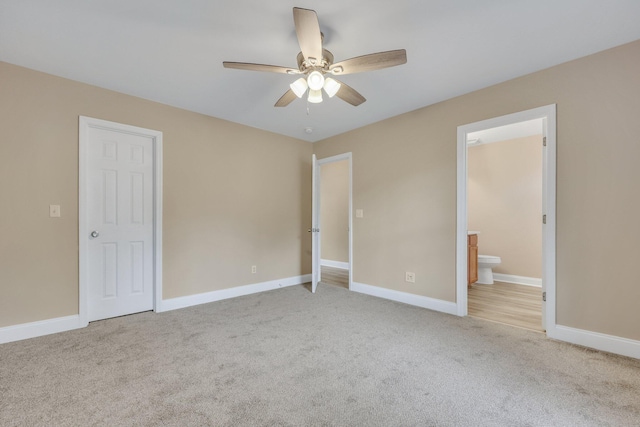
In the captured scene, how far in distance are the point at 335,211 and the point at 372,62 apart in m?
4.65

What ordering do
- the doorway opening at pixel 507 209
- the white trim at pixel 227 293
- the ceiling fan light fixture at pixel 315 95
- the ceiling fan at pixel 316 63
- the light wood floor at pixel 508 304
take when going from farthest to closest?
the doorway opening at pixel 507 209 → the white trim at pixel 227 293 → the light wood floor at pixel 508 304 → the ceiling fan light fixture at pixel 315 95 → the ceiling fan at pixel 316 63

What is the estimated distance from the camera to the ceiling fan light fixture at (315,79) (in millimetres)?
2023

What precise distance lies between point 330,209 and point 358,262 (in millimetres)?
2550

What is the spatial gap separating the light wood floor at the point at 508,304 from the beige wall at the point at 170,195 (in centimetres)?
265

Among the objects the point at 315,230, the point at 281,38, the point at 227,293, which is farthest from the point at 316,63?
the point at 227,293

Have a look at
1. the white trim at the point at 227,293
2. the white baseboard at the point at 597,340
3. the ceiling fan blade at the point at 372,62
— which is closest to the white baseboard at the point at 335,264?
the white trim at the point at 227,293

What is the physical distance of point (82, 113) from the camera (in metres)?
2.79

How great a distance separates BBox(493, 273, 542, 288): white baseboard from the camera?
443 cm

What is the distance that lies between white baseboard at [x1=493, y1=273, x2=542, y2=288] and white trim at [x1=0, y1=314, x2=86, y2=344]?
19.5 feet

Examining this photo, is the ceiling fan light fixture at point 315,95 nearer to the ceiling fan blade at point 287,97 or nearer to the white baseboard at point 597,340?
the ceiling fan blade at point 287,97

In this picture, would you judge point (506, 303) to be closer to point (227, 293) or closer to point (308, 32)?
point (227, 293)

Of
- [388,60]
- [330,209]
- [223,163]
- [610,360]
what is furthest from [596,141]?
[330,209]

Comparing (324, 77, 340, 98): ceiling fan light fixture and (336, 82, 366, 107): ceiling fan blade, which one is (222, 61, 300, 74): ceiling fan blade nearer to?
(324, 77, 340, 98): ceiling fan light fixture

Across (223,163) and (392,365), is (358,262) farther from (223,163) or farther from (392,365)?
(223,163)
